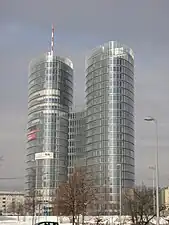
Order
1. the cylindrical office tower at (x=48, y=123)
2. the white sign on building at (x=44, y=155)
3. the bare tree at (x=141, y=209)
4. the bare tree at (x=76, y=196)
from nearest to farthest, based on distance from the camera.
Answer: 1. the bare tree at (x=76, y=196)
2. the bare tree at (x=141, y=209)
3. the white sign on building at (x=44, y=155)
4. the cylindrical office tower at (x=48, y=123)

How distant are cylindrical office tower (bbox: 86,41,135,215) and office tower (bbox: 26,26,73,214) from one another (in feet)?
43.9

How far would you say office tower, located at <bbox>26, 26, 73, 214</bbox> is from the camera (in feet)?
541

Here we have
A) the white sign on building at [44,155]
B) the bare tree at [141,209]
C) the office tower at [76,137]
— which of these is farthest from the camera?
the white sign on building at [44,155]

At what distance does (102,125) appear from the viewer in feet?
500

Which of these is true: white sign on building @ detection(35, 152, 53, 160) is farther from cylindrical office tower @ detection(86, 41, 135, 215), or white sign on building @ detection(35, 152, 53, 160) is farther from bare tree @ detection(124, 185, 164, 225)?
bare tree @ detection(124, 185, 164, 225)

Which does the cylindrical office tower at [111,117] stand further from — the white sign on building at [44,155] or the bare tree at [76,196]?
the bare tree at [76,196]

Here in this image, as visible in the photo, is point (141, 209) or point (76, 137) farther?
point (76, 137)

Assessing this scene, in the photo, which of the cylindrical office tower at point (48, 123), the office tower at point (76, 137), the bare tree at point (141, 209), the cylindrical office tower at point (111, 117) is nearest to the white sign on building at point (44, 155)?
the cylindrical office tower at point (48, 123)

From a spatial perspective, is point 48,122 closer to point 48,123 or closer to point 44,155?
point 48,123

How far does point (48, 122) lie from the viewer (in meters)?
166

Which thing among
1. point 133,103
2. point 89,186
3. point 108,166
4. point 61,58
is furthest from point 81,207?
point 61,58

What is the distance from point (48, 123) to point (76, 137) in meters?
11.8

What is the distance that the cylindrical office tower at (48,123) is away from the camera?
165 metres

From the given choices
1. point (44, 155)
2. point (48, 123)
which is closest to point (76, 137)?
point (48, 123)
